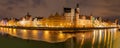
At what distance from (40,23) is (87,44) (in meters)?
31.0

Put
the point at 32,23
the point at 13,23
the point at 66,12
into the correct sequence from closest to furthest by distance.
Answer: the point at 66,12 < the point at 32,23 < the point at 13,23

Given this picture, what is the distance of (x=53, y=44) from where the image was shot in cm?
3125

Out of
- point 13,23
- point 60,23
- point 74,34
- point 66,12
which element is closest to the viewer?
point 74,34

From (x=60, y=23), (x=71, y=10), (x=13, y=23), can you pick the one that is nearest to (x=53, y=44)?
(x=60, y=23)

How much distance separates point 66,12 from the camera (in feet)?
202

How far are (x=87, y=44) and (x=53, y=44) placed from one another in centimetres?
516

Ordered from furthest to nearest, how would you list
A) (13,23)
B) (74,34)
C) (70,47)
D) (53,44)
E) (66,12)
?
(13,23) < (66,12) < (74,34) < (53,44) < (70,47)

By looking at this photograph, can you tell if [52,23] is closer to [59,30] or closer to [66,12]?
[66,12]

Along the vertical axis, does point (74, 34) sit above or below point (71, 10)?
below

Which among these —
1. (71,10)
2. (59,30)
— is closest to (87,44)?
(59,30)

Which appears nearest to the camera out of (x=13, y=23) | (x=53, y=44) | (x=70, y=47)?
(x=70, y=47)

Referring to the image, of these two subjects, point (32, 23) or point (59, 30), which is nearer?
point (59, 30)

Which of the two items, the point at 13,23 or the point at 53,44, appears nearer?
the point at 53,44

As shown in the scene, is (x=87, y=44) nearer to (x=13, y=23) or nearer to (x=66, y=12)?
(x=66, y=12)
